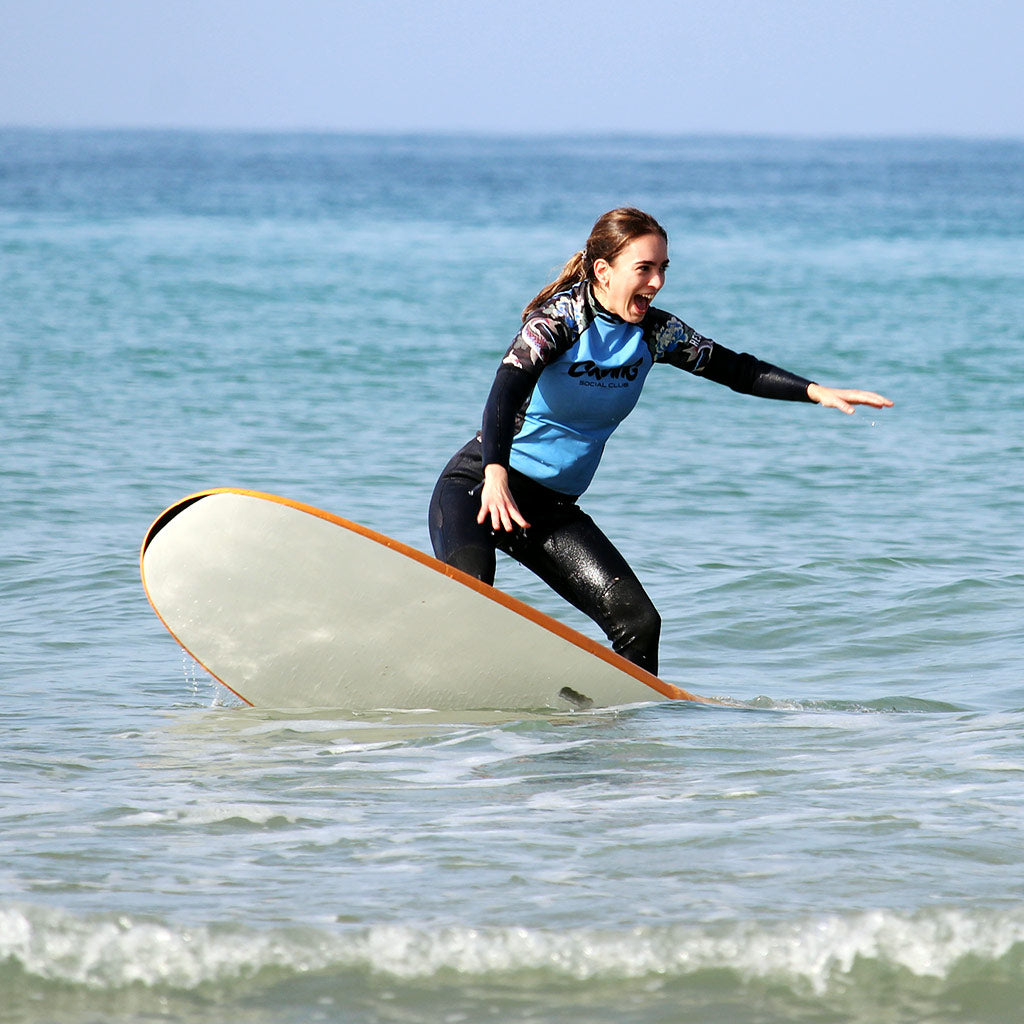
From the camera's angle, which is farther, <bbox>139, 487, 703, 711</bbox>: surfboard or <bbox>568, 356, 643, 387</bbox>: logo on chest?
<bbox>139, 487, 703, 711</bbox>: surfboard

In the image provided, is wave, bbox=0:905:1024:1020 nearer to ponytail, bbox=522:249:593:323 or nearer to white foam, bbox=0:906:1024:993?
white foam, bbox=0:906:1024:993

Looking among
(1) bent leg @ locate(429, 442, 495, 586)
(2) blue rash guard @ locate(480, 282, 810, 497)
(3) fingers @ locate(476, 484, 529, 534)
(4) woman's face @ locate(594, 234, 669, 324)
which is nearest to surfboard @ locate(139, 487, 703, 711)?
(1) bent leg @ locate(429, 442, 495, 586)

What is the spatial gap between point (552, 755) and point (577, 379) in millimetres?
1197

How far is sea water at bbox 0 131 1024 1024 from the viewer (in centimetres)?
334

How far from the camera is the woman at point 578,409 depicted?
4.81m

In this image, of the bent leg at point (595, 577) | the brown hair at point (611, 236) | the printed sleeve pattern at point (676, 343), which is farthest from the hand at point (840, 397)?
the bent leg at point (595, 577)

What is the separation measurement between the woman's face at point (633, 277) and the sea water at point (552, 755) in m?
1.37

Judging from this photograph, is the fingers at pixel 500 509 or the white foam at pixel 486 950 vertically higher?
the fingers at pixel 500 509

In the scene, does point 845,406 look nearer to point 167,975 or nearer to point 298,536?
point 298,536

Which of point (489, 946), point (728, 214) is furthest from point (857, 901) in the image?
point (728, 214)

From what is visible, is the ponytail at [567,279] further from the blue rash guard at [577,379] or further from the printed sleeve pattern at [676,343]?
the printed sleeve pattern at [676,343]

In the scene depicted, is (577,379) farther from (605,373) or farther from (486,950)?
(486,950)

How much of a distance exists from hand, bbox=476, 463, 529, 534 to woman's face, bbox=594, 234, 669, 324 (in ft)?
2.16

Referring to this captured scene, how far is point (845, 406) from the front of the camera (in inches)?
198
